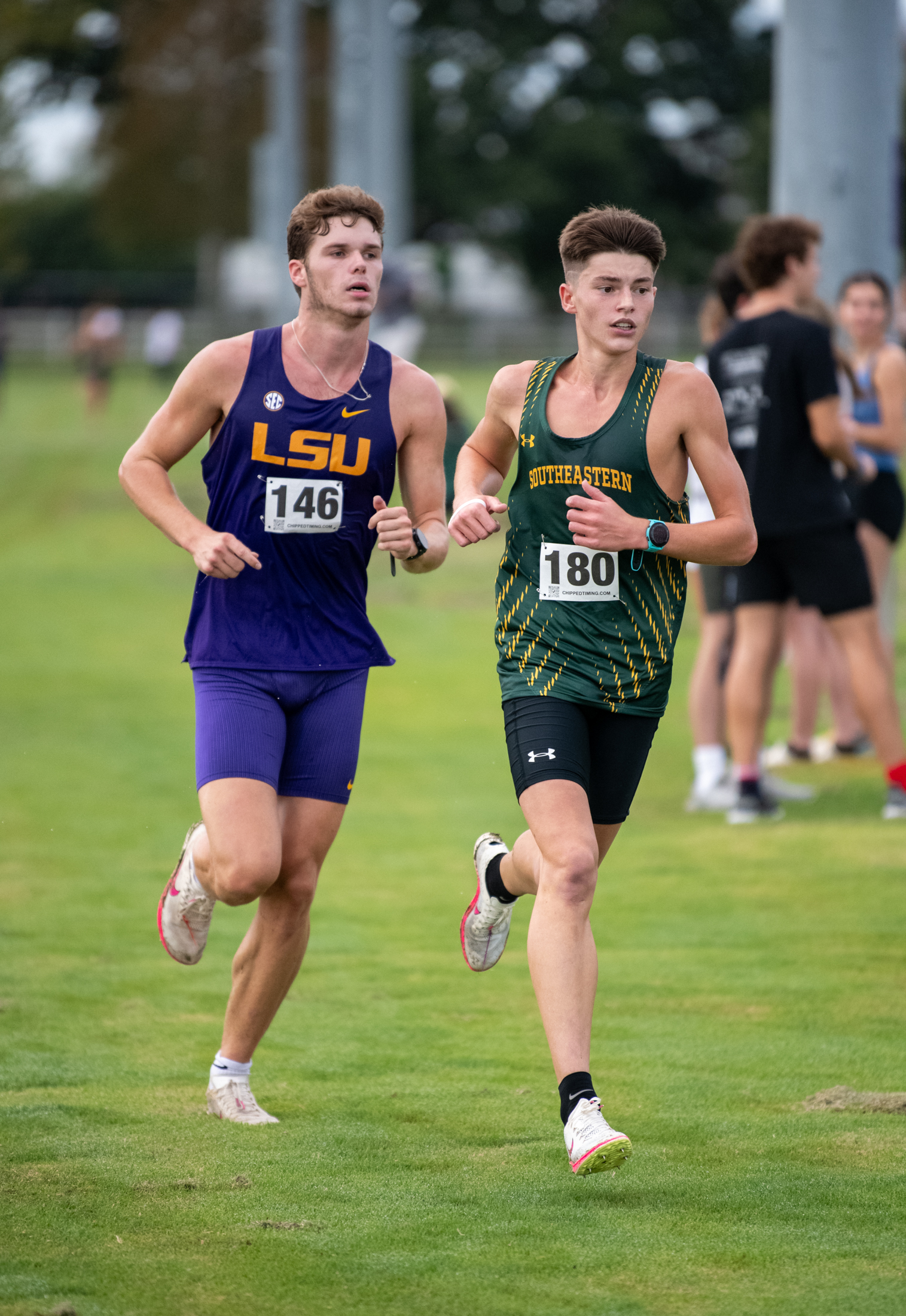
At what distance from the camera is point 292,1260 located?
4.11m

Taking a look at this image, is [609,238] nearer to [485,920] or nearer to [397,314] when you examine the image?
[485,920]

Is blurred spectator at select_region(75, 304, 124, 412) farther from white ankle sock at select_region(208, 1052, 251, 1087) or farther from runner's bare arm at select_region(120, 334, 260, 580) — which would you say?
white ankle sock at select_region(208, 1052, 251, 1087)

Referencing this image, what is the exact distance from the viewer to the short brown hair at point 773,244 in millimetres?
8352

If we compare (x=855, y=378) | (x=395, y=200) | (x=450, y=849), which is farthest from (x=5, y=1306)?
(x=395, y=200)

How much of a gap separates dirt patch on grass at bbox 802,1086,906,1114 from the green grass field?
0.07m

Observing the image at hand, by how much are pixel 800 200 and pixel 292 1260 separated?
27.0ft

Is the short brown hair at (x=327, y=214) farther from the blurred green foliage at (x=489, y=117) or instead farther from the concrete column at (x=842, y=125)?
the blurred green foliage at (x=489, y=117)

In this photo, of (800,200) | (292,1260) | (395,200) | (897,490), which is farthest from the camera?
(395,200)

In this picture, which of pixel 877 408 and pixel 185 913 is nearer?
pixel 185 913

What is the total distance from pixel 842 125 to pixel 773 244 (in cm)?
284

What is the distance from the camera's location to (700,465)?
15.9 feet

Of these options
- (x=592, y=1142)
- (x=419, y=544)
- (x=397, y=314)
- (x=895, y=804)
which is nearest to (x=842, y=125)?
(x=895, y=804)

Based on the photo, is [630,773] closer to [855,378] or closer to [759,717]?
[759,717]

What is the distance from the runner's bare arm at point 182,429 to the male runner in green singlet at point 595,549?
2.34ft
